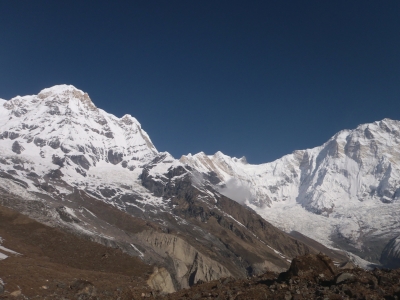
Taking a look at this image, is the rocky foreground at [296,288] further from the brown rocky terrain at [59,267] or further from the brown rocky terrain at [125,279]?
the brown rocky terrain at [59,267]

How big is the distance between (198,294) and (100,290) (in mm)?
11636

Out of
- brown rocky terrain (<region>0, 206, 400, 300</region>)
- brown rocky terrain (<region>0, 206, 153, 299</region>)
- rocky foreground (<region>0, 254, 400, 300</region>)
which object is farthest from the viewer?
brown rocky terrain (<region>0, 206, 153, 299</region>)

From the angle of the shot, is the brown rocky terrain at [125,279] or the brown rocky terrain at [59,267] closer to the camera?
the brown rocky terrain at [125,279]

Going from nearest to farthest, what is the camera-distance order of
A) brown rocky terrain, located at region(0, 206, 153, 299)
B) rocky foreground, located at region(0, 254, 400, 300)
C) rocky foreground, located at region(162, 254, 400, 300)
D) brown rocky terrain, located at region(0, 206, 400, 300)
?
rocky foreground, located at region(162, 254, 400, 300) → rocky foreground, located at region(0, 254, 400, 300) → brown rocky terrain, located at region(0, 206, 400, 300) → brown rocky terrain, located at region(0, 206, 153, 299)

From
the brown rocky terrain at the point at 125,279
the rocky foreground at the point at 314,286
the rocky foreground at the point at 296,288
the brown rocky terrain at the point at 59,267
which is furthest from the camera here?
the brown rocky terrain at the point at 59,267

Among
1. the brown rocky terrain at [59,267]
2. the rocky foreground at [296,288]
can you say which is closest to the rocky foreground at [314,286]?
the rocky foreground at [296,288]

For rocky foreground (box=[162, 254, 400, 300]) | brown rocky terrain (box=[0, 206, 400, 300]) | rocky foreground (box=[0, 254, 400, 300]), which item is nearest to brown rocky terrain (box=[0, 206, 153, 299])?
brown rocky terrain (box=[0, 206, 400, 300])

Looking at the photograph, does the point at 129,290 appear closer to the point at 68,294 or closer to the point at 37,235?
the point at 68,294

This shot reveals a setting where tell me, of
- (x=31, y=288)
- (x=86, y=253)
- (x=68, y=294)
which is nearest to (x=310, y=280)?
(x=68, y=294)

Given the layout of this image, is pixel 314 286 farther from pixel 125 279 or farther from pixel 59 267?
pixel 59 267

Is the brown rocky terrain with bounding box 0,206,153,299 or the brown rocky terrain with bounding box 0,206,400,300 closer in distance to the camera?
the brown rocky terrain with bounding box 0,206,400,300

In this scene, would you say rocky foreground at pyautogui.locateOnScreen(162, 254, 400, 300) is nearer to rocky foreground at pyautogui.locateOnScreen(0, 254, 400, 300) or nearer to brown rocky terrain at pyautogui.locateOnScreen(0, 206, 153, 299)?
rocky foreground at pyautogui.locateOnScreen(0, 254, 400, 300)

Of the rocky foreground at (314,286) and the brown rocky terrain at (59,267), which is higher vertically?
the brown rocky terrain at (59,267)

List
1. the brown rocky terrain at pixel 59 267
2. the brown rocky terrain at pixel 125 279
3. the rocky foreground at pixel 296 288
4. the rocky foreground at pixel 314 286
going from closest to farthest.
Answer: the rocky foreground at pixel 314 286
the rocky foreground at pixel 296 288
the brown rocky terrain at pixel 125 279
the brown rocky terrain at pixel 59 267
